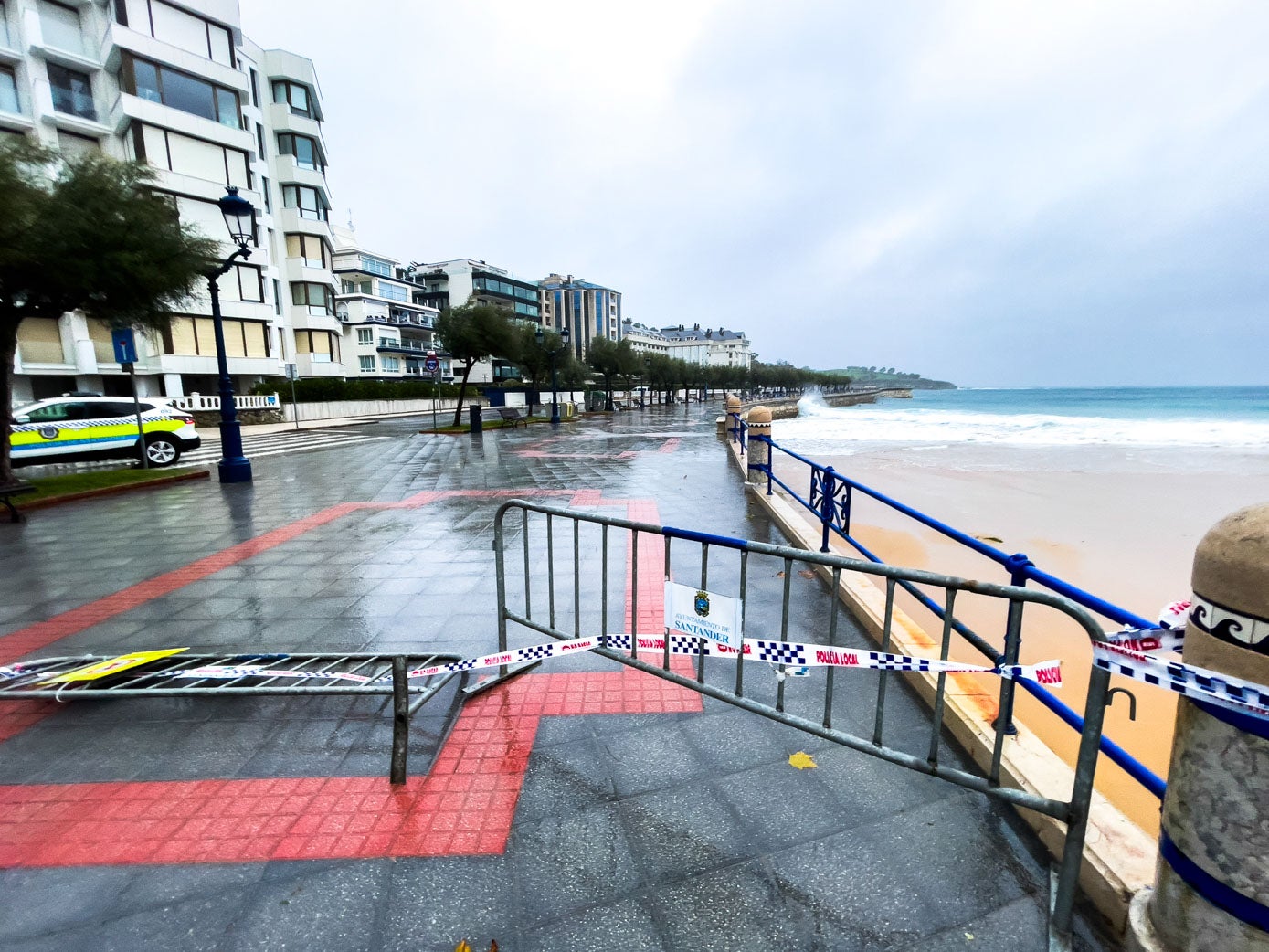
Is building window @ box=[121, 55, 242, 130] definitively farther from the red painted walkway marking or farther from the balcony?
the red painted walkway marking

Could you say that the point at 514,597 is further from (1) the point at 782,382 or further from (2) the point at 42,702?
(1) the point at 782,382

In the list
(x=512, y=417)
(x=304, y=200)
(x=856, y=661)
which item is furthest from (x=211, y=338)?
(x=856, y=661)

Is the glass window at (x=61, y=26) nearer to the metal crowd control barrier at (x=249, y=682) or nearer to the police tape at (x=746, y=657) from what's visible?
the metal crowd control barrier at (x=249, y=682)

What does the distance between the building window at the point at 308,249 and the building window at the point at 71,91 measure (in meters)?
10.6

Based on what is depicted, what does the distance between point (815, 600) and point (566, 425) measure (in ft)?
79.3

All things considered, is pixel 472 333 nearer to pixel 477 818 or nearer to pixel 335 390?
pixel 335 390

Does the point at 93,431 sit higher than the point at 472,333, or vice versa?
the point at 472,333

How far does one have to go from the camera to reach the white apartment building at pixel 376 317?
5584 centimetres

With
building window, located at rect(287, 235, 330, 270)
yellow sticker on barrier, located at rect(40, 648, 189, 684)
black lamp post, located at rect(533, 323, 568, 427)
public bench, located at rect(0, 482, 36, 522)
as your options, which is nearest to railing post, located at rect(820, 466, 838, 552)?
yellow sticker on barrier, located at rect(40, 648, 189, 684)

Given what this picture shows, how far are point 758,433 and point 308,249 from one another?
128 feet

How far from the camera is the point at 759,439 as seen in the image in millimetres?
9508

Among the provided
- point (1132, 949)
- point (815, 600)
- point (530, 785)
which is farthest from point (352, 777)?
point (815, 600)

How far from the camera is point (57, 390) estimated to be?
1071 inches

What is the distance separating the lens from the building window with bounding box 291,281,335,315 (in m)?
37.6
